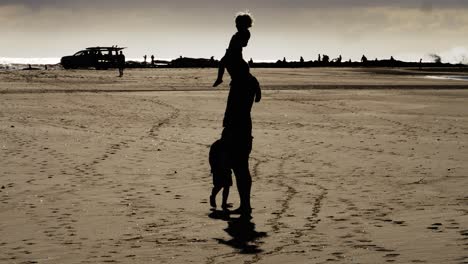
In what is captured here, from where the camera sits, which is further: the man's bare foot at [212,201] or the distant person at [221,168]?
the man's bare foot at [212,201]

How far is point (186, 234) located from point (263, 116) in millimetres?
14227

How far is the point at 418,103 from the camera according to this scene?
27.2 m

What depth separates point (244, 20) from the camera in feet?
28.9

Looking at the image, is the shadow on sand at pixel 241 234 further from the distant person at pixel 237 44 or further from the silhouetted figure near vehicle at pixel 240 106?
the distant person at pixel 237 44

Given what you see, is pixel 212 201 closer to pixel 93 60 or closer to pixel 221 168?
pixel 221 168

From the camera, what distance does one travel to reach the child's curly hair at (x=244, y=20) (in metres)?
8.82

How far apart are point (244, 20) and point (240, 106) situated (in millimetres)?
870

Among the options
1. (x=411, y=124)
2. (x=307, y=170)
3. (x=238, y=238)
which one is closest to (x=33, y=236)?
(x=238, y=238)

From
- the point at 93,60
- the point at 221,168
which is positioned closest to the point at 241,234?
the point at 221,168

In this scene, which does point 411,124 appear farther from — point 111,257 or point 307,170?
point 111,257

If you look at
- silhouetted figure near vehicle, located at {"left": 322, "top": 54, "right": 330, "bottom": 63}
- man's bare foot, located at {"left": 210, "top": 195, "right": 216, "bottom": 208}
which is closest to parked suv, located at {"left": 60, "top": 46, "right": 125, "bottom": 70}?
silhouetted figure near vehicle, located at {"left": 322, "top": 54, "right": 330, "bottom": 63}

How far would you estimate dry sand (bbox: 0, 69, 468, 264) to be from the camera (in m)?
7.28

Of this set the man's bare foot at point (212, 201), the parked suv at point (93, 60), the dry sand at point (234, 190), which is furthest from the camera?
the parked suv at point (93, 60)

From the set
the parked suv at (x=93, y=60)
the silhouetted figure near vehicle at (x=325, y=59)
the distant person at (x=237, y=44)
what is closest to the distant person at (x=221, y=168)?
the distant person at (x=237, y=44)
